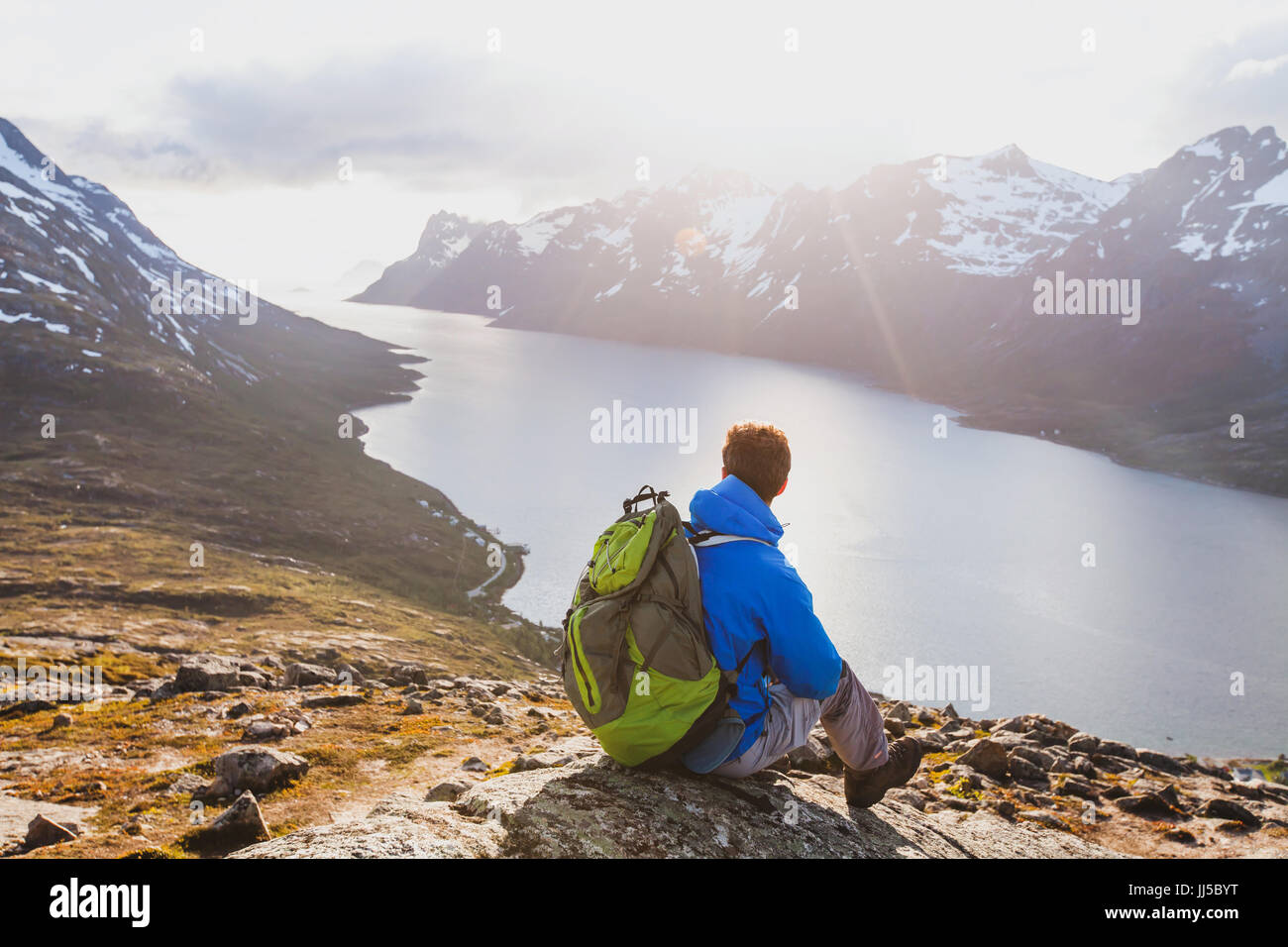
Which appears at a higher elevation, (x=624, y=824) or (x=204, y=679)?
(x=624, y=824)

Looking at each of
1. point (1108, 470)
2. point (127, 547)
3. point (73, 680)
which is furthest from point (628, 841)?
point (1108, 470)

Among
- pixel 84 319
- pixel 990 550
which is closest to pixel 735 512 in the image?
pixel 990 550

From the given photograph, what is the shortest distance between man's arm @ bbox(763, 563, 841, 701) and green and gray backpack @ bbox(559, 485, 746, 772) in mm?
395

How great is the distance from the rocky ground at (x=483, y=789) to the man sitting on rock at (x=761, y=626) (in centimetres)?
72

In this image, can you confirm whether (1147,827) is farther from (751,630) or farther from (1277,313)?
(1277,313)

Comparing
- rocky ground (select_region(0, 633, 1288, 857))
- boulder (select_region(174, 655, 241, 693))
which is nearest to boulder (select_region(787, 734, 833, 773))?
rocky ground (select_region(0, 633, 1288, 857))

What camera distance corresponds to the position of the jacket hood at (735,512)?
19.8 feet

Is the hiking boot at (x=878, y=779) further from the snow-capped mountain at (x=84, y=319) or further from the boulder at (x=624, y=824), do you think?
the snow-capped mountain at (x=84, y=319)

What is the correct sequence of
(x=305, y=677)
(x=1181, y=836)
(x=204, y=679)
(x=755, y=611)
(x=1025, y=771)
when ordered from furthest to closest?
(x=305, y=677) < (x=204, y=679) < (x=1025, y=771) < (x=1181, y=836) < (x=755, y=611)

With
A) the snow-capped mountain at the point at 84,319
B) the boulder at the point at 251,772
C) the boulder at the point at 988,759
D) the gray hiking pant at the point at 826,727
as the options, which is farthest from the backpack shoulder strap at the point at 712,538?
the snow-capped mountain at the point at 84,319

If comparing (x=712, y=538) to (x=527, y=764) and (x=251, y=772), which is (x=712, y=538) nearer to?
(x=527, y=764)

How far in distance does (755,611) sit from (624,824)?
1943 millimetres

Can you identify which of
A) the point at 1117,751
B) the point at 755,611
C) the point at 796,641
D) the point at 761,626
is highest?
the point at 755,611

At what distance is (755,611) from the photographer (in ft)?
19.2
